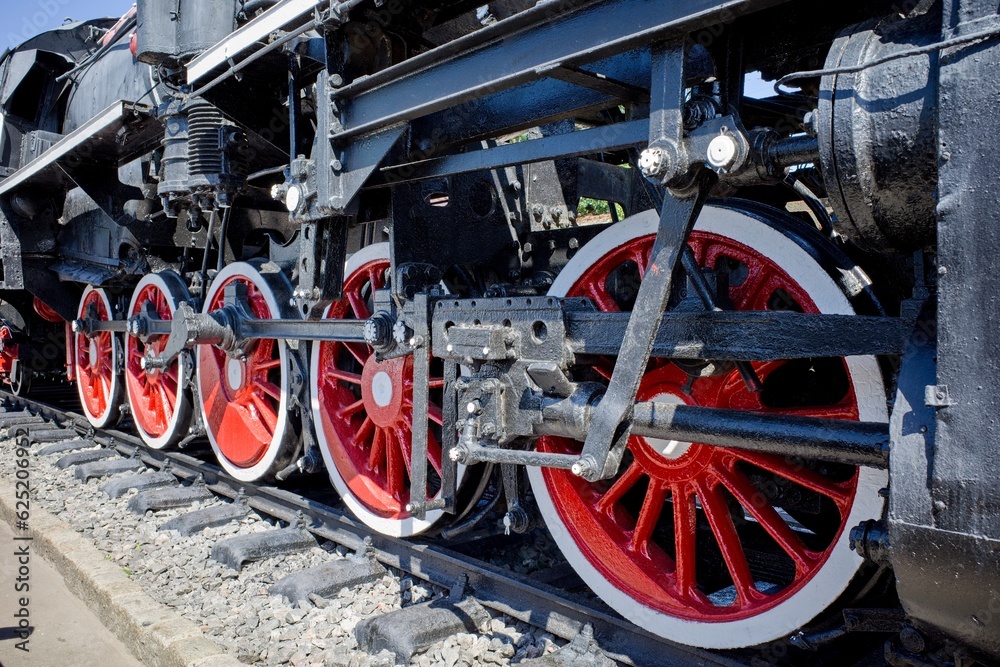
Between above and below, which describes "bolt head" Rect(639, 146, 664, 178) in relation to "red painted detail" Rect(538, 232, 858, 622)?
above

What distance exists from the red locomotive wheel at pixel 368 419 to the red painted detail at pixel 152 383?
5.25 feet

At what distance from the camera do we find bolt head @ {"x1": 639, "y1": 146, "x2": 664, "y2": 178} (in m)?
1.62

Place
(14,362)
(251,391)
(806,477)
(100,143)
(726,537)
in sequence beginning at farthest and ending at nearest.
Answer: (14,362) < (100,143) < (251,391) < (726,537) < (806,477)

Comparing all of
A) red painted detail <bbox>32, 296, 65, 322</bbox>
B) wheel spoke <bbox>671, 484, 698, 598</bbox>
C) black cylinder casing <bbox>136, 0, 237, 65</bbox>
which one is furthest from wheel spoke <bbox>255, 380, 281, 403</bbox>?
red painted detail <bbox>32, 296, 65, 322</bbox>

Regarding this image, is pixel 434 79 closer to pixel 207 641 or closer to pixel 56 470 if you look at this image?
pixel 207 641

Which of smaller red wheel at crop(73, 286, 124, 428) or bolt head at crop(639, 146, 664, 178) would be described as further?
smaller red wheel at crop(73, 286, 124, 428)

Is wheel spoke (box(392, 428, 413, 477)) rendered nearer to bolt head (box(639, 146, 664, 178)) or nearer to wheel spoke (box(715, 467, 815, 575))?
wheel spoke (box(715, 467, 815, 575))

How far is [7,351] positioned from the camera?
308 inches

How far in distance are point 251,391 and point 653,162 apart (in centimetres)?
339

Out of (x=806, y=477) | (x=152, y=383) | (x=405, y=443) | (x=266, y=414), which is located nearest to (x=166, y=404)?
(x=152, y=383)

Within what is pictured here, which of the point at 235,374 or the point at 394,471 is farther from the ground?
the point at 235,374

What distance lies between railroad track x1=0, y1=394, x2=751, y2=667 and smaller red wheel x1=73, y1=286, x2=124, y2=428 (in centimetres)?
71

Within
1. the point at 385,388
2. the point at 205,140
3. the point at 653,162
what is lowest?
the point at 385,388

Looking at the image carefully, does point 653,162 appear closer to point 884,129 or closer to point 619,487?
point 884,129
